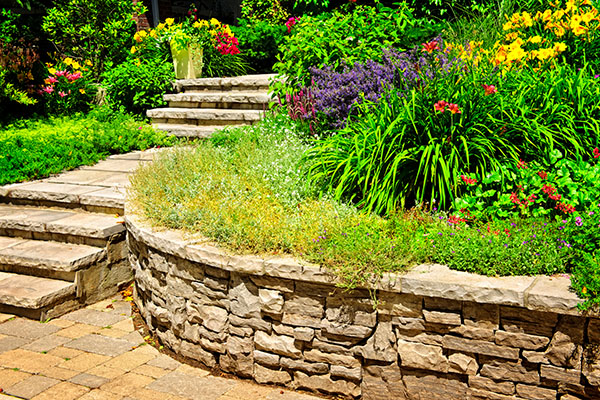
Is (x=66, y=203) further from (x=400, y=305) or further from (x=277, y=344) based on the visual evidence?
(x=400, y=305)

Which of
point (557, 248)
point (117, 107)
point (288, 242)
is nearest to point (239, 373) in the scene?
point (288, 242)

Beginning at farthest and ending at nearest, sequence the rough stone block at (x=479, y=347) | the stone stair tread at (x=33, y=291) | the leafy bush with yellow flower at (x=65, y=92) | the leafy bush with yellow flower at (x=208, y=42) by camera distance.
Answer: the leafy bush with yellow flower at (x=65, y=92) → the leafy bush with yellow flower at (x=208, y=42) → the stone stair tread at (x=33, y=291) → the rough stone block at (x=479, y=347)

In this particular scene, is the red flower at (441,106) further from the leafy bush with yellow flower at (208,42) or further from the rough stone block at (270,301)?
the leafy bush with yellow flower at (208,42)

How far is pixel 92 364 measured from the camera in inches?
146

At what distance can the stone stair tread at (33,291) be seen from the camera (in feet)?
14.2

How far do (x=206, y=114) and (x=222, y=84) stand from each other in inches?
26.7

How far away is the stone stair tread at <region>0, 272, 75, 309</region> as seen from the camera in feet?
14.2

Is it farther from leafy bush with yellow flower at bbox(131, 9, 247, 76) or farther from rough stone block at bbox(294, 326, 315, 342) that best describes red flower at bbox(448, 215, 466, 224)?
leafy bush with yellow flower at bbox(131, 9, 247, 76)

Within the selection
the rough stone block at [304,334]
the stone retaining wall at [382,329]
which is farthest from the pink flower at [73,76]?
the rough stone block at [304,334]

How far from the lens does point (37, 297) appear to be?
4.32 metres

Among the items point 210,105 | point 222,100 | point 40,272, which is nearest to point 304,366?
point 40,272

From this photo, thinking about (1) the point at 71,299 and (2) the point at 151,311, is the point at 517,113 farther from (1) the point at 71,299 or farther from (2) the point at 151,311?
(1) the point at 71,299

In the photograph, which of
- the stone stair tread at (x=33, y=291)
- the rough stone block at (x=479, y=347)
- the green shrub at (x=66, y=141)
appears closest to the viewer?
the rough stone block at (x=479, y=347)

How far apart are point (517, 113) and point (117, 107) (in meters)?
6.07
